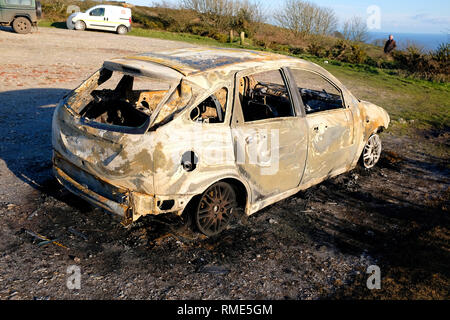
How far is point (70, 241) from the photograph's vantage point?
3877mm

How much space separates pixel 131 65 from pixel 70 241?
1.88 meters

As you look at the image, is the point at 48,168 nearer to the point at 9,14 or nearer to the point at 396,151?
the point at 396,151

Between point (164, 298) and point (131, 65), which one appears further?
point (131, 65)

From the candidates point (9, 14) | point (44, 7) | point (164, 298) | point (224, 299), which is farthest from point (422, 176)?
point (44, 7)

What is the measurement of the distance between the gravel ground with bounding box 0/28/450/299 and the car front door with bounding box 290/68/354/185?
0.44 metres

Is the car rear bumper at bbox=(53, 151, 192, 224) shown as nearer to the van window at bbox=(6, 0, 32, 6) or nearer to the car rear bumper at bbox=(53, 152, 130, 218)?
the car rear bumper at bbox=(53, 152, 130, 218)

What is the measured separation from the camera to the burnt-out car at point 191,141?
137 inches

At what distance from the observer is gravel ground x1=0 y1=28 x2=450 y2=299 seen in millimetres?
3398

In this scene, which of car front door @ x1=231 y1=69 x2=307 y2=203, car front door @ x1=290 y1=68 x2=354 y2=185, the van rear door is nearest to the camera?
car front door @ x1=231 y1=69 x2=307 y2=203

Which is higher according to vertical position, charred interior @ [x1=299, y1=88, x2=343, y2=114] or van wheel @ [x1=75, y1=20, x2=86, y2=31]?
van wheel @ [x1=75, y1=20, x2=86, y2=31]

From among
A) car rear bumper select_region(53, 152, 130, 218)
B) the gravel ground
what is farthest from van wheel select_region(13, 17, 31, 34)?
car rear bumper select_region(53, 152, 130, 218)

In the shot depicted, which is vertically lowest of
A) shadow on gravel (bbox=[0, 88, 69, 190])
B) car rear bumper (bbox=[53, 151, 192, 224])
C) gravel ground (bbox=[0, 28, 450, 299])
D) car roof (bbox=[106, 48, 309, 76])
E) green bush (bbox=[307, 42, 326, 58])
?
gravel ground (bbox=[0, 28, 450, 299])

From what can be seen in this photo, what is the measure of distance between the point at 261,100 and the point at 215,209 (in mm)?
2215

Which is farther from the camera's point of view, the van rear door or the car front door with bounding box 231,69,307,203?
the van rear door
